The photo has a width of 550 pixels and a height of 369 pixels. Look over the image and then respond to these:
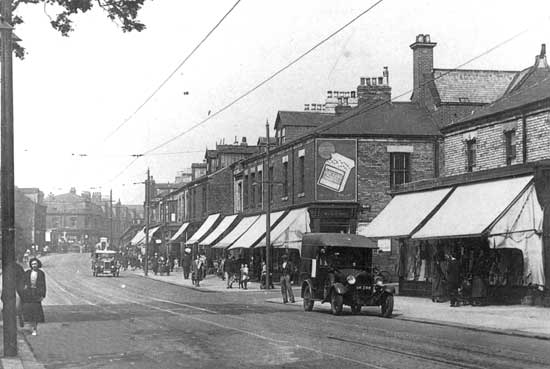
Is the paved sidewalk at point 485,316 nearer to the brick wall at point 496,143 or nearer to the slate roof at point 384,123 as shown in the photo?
the brick wall at point 496,143

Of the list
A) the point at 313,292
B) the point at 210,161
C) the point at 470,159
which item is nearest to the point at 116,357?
the point at 313,292

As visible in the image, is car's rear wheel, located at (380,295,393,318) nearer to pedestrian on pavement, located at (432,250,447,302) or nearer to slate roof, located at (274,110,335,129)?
pedestrian on pavement, located at (432,250,447,302)

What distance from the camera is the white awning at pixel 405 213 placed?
89.5 feet

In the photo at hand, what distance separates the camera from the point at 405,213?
28.9m

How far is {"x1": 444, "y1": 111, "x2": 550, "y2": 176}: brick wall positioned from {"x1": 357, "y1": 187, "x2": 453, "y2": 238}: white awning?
2.61 m

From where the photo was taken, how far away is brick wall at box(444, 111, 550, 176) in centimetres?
2570

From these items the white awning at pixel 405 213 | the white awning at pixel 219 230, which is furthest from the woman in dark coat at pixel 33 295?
the white awning at pixel 219 230

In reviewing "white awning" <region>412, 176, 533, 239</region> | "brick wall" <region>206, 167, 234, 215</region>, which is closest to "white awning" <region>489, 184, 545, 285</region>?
"white awning" <region>412, 176, 533, 239</region>

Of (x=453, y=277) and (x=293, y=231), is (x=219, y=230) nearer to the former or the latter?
(x=293, y=231)

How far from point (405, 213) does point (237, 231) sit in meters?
19.2

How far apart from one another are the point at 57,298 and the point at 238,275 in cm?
1262

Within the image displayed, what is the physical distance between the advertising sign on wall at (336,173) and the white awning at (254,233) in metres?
4.88

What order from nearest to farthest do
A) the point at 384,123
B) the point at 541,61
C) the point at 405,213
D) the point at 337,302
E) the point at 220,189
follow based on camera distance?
the point at 337,302, the point at 405,213, the point at 384,123, the point at 541,61, the point at 220,189

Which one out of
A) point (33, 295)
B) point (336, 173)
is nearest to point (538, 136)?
point (336, 173)
